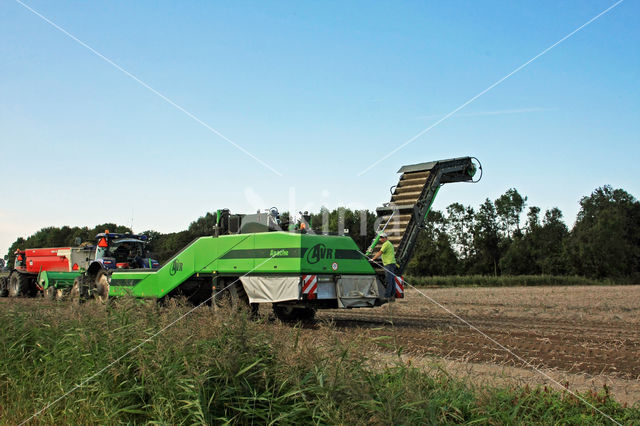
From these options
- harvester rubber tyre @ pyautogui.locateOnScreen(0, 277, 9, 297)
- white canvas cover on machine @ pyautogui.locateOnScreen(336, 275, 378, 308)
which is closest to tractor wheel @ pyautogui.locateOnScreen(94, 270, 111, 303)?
white canvas cover on machine @ pyautogui.locateOnScreen(336, 275, 378, 308)

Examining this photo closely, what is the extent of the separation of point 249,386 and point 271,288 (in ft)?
23.1

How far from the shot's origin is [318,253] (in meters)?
10.8

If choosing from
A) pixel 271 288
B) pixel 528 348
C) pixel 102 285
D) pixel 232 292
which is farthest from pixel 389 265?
pixel 102 285

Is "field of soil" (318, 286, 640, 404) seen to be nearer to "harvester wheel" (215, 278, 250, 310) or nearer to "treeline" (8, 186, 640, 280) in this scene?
"harvester wheel" (215, 278, 250, 310)

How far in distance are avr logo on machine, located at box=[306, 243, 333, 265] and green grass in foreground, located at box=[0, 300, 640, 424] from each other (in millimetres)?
5300

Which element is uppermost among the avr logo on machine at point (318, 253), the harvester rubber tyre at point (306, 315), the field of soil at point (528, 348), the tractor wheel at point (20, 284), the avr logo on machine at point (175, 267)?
the avr logo on machine at point (318, 253)

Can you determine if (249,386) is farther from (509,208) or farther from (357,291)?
(509,208)

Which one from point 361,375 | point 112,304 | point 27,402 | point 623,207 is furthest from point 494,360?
point 623,207

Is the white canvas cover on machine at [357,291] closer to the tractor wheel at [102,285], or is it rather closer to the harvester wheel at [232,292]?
the harvester wheel at [232,292]

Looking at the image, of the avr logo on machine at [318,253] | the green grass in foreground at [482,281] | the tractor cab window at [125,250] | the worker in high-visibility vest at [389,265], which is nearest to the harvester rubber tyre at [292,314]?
the worker in high-visibility vest at [389,265]

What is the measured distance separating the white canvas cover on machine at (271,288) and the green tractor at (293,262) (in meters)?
0.02

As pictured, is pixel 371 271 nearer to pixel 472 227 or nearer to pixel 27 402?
pixel 27 402

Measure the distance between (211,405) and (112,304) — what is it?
10.8 feet

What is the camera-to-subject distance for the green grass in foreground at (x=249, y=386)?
12.0ft
